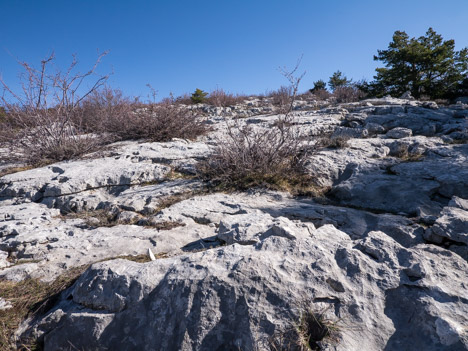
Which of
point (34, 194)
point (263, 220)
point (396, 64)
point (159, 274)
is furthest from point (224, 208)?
point (396, 64)

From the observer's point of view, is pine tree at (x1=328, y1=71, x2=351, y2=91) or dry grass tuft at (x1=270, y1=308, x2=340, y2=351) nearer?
dry grass tuft at (x1=270, y1=308, x2=340, y2=351)

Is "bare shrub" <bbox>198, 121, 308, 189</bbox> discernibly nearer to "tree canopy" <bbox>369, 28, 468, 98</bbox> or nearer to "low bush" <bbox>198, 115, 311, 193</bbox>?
"low bush" <bbox>198, 115, 311, 193</bbox>

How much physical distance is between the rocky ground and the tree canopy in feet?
39.4

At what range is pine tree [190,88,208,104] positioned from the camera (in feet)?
46.6

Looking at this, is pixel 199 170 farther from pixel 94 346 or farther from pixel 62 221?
pixel 94 346

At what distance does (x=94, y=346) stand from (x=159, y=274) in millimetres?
497

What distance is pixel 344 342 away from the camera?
1.22m

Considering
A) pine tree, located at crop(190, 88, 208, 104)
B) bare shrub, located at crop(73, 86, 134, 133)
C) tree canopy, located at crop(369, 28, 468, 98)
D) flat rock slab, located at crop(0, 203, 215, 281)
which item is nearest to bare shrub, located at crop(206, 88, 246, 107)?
pine tree, located at crop(190, 88, 208, 104)

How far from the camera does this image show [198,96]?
14492mm

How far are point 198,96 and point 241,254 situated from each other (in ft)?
45.8

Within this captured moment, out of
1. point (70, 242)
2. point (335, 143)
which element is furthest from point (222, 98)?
point (70, 242)

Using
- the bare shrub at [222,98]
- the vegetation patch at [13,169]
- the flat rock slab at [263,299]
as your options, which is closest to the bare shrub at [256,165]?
the flat rock slab at [263,299]

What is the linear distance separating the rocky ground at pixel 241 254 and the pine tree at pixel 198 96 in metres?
10.4

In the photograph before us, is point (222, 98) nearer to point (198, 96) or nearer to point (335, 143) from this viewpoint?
point (198, 96)
